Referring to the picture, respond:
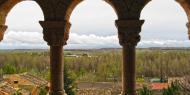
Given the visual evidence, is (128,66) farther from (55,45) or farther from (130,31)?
(55,45)

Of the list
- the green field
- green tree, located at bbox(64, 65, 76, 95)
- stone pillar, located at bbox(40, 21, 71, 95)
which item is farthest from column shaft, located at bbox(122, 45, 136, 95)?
the green field

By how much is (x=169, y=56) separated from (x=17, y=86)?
77605 millimetres

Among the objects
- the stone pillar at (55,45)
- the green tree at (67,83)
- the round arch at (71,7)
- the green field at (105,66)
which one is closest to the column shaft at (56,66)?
the stone pillar at (55,45)

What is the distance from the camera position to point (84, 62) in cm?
11775

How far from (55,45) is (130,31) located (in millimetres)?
1602

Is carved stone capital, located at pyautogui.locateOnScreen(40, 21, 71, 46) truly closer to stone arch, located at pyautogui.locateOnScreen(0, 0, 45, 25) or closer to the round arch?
the round arch

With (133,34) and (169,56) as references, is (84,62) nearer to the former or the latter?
(169,56)

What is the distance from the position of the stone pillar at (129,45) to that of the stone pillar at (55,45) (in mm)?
1212

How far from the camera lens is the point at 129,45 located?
796cm

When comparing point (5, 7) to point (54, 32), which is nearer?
point (54, 32)

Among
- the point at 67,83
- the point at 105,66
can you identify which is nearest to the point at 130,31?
the point at 67,83

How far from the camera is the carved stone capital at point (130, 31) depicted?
7.91 metres

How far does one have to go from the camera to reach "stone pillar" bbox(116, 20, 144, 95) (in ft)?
25.9

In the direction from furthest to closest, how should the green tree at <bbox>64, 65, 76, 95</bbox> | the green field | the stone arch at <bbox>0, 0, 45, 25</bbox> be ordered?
the green field → the green tree at <bbox>64, 65, 76, 95</bbox> → the stone arch at <bbox>0, 0, 45, 25</bbox>
